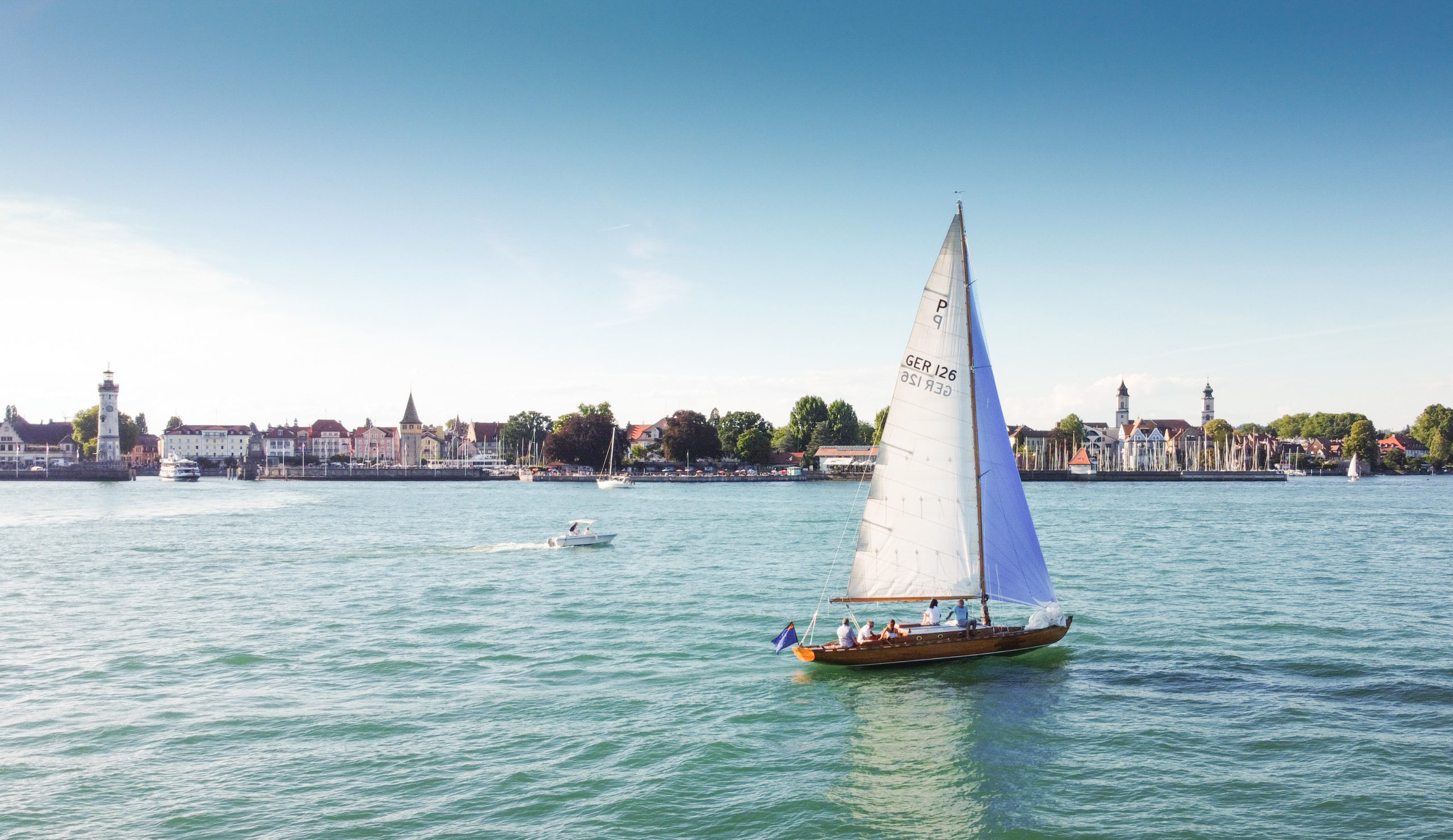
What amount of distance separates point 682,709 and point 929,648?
6671mm

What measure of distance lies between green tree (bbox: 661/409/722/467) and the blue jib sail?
165 meters

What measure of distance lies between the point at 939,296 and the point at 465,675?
15.6 m

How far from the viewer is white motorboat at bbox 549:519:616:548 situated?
2253 inches

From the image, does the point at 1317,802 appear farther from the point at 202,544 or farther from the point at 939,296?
the point at 202,544

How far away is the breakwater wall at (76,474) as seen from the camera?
183m

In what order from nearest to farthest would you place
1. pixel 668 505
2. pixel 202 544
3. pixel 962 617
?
pixel 962 617 < pixel 202 544 < pixel 668 505

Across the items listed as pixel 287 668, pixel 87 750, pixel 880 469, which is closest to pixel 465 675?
pixel 287 668

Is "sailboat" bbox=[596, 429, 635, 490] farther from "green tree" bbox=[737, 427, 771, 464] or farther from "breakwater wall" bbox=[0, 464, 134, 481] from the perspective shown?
"breakwater wall" bbox=[0, 464, 134, 481]

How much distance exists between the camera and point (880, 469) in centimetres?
2370

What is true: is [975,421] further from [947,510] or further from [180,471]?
[180,471]

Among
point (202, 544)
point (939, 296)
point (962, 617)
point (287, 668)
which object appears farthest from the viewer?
point (202, 544)

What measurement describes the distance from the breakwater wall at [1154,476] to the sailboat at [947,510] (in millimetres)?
168619

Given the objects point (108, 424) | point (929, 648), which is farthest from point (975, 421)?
point (108, 424)

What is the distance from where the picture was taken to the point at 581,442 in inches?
7185
